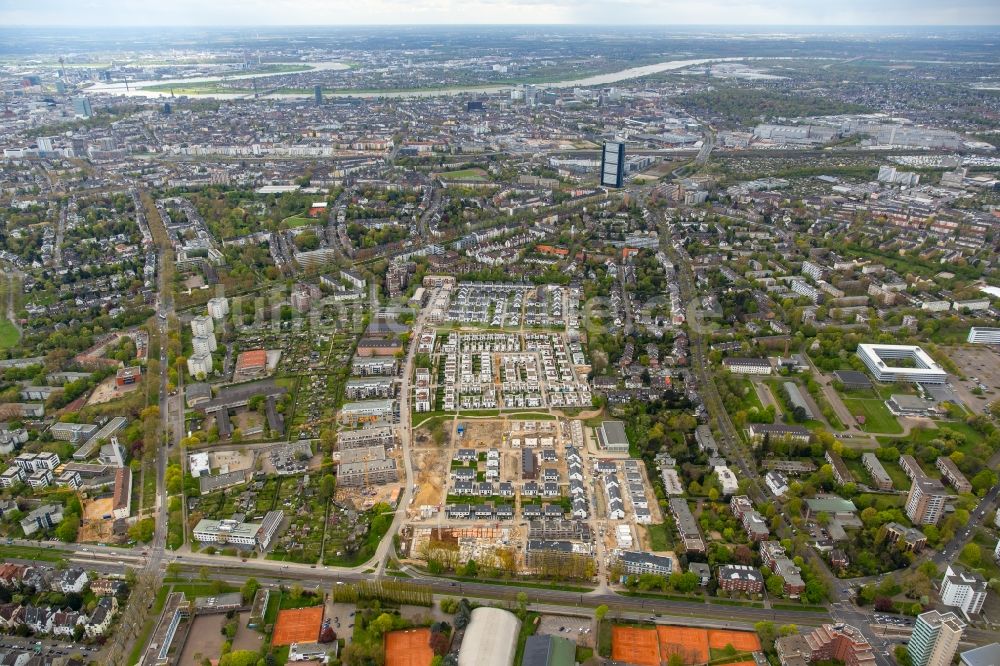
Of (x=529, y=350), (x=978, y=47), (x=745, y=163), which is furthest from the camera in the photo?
(x=978, y=47)

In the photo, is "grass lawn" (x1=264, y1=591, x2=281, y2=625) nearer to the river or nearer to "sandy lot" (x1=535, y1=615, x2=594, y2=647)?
"sandy lot" (x1=535, y1=615, x2=594, y2=647)

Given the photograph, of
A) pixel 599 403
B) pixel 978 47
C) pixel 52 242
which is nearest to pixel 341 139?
pixel 52 242

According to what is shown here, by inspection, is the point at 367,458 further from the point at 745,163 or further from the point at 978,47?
the point at 978,47

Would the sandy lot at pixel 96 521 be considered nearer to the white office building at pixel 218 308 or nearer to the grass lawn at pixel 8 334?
the white office building at pixel 218 308

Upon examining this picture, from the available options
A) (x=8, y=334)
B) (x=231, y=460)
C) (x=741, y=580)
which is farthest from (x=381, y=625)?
(x=8, y=334)

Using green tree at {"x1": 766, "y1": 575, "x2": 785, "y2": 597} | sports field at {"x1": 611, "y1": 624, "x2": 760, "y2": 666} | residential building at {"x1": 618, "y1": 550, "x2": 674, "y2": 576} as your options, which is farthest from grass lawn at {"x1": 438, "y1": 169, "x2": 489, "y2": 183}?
sports field at {"x1": 611, "y1": 624, "x2": 760, "y2": 666}

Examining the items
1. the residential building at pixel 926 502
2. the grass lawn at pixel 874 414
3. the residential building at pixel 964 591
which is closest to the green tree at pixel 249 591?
the residential building at pixel 964 591
